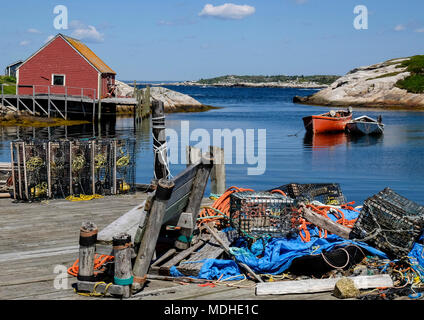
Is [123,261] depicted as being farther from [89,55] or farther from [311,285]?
[89,55]

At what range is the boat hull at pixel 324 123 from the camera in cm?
4297

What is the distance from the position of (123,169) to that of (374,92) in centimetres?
7642

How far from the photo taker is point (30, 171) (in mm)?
10586

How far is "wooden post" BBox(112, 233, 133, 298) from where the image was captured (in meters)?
5.65

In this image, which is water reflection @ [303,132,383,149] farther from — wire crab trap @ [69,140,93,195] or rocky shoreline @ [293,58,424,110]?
rocky shoreline @ [293,58,424,110]

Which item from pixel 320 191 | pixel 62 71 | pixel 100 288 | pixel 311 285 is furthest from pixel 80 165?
pixel 62 71

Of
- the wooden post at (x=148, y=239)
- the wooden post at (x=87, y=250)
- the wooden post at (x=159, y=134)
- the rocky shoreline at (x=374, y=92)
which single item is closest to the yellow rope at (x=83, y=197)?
the wooden post at (x=159, y=134)

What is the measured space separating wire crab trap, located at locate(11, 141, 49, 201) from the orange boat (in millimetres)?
33789

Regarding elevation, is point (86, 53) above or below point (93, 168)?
above

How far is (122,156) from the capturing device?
11.7 metres

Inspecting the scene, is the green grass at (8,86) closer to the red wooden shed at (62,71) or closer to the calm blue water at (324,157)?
the red wooden shed at (62,71)
